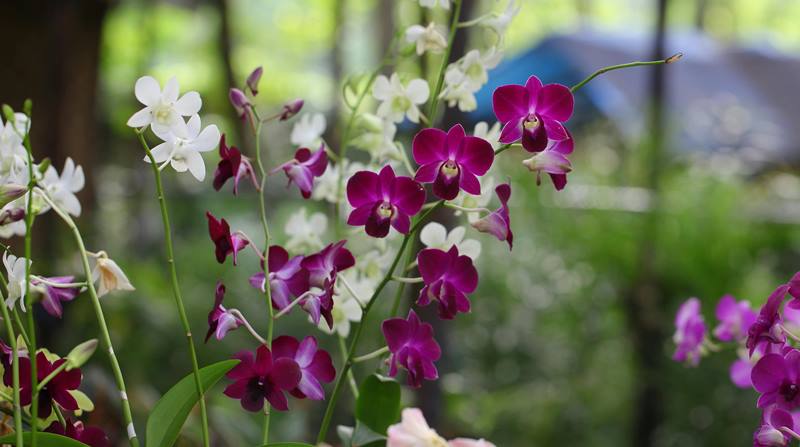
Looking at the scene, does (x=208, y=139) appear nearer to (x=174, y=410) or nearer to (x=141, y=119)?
(x=141, y=119)

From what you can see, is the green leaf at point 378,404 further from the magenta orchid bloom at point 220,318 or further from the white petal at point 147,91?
the white petal at point 147,91

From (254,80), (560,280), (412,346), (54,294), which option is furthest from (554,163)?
(560,280)

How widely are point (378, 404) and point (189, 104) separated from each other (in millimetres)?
258

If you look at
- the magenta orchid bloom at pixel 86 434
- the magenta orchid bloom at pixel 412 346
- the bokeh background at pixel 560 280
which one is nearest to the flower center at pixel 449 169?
the magenta orchid bloom at pixel 412 346

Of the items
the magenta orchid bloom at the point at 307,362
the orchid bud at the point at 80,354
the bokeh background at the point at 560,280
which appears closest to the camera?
the orchid bud at the point at 80,354

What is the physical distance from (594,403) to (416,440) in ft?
9.32

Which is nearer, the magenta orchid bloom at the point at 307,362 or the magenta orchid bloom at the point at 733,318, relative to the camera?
the magenta orchid bloom at the point at 307,362

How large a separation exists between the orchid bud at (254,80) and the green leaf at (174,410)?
245 millimetres

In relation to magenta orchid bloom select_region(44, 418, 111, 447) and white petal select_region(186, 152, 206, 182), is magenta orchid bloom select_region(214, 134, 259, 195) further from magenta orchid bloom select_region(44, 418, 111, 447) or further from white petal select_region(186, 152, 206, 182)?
magenta orchid bloom select_region(44, 418, 111, 447)

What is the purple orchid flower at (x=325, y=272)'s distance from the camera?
25.8 inches

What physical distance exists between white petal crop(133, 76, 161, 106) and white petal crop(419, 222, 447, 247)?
225mm

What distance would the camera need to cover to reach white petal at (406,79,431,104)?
81 cm

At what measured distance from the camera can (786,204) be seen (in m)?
6.08

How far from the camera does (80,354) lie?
0.60 m
